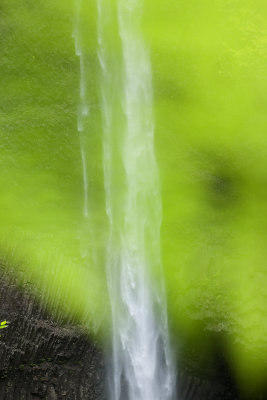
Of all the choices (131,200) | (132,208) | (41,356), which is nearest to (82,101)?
(131,200)

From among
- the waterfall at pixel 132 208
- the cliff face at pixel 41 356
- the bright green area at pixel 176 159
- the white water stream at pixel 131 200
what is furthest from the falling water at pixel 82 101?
the cliff face at pixel 41 356

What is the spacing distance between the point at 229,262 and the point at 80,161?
3923 millimetres

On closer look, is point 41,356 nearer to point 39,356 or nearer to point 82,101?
point 39,356

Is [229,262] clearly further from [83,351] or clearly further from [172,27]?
[172,27]

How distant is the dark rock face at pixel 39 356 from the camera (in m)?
12.1

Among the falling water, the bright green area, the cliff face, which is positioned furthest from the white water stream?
the cliff face

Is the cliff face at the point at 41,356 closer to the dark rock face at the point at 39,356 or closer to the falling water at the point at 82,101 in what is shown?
the dark rock face at the point at 39,356

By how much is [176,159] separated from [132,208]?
148cm

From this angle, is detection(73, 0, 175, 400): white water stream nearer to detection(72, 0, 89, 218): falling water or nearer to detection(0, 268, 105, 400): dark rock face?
detection(72, 0, 89, 218): falling water

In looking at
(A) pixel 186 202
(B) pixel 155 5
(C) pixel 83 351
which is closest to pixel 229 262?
(A) pixel 186 202

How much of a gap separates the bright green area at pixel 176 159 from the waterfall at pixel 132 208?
0.80 feet

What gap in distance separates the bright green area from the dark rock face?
22.9 inches

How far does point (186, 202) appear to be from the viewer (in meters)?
13.1

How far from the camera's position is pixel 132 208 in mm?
12945
